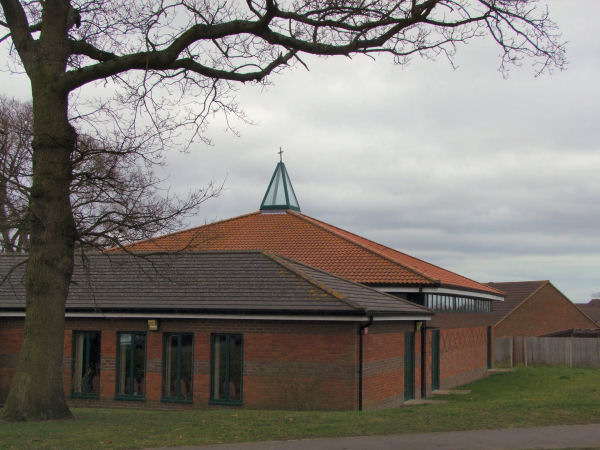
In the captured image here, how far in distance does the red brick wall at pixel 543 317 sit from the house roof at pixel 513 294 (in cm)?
33

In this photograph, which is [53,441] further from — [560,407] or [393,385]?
[393,385]

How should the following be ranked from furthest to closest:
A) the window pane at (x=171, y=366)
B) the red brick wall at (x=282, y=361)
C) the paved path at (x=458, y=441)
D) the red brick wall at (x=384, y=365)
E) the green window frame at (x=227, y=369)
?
the window pane at (x=171, y=366)
the green window frame at (x=227, y=369)
the red brick wall at (x=384, y=365)
the red brick wall at (x=282, y=361)
the paved path at (x=458, y=441)

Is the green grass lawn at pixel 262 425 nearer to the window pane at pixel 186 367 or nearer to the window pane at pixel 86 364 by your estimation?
the window pane at pixel 186 367

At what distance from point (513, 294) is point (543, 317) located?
2696mm

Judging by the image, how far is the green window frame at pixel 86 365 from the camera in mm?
20484

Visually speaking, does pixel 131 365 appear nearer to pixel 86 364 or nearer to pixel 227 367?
pixel 86 364

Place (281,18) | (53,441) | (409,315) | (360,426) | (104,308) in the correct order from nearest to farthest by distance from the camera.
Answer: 1. (53,441)
2. (360,426)
3. (281,18)
4. (104,308)
5. (409,315)

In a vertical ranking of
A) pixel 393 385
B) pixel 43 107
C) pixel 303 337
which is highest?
pixel 43 107

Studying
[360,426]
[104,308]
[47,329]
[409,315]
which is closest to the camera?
[360,426]

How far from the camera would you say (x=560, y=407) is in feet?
48.5

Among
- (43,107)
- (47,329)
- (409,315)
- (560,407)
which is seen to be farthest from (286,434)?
(409,315)

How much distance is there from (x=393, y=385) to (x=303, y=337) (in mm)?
3838

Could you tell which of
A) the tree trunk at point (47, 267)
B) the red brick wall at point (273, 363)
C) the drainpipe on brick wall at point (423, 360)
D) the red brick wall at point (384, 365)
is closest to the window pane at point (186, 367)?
the red brick wall at point (273, 363)

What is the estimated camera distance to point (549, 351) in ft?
128
